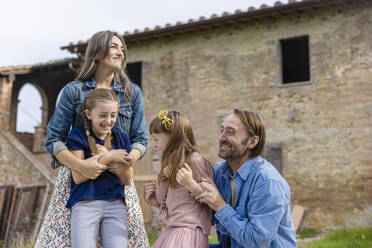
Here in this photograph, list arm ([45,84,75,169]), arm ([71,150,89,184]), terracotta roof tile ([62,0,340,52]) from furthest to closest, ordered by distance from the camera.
A: 1. terracotta roof tile ([62,0,340,52])
2. arm ([45,84,75,169])
3. arm ([71,150,89,184])

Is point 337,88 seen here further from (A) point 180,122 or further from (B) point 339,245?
(A) point 180,122

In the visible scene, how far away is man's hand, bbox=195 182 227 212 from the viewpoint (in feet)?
8.03

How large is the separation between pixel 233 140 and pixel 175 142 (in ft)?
1.17

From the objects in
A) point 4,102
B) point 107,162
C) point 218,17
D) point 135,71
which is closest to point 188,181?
point 107,162

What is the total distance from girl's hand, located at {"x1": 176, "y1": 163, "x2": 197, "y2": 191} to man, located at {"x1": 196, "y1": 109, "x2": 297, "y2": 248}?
8 cm

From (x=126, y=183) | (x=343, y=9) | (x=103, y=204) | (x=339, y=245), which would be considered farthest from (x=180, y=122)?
(x=343, y=9)

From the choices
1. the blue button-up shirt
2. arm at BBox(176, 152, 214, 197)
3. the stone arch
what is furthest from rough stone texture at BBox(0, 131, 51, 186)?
the blue button-up shirt

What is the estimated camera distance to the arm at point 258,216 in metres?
2.30

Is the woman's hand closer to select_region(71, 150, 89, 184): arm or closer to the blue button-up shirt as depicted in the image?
select_region(71, 150, 89, 184): arm

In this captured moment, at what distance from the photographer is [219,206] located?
2.45m

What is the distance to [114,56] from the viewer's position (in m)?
2.66

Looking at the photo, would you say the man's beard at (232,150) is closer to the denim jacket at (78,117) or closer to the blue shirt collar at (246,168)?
the blue shirt collar at (246,168)

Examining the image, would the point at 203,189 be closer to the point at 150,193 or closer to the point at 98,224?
the point at 150,193

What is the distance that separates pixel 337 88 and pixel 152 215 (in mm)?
5372
